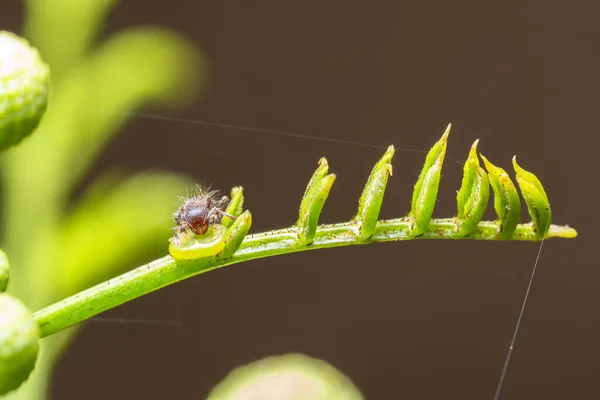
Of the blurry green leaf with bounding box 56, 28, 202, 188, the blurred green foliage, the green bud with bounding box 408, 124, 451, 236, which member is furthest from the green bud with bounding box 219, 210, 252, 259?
the blurry green leaf with bounding box 56, 28, 202, 188

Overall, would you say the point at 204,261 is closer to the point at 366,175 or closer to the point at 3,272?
the point at 3,272

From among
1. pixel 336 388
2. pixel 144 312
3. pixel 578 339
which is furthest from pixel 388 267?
pixel 336 388

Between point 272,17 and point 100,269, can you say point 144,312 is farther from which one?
point 100,269

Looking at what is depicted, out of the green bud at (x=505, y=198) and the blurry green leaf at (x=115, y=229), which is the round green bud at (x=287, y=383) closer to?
the green bud at (x=505, y=198)

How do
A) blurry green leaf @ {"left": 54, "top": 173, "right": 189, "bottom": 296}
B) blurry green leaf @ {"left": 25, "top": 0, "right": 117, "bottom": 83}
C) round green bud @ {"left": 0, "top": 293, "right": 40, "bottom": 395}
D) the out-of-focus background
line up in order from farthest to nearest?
the out-of-focus background, blurry green leaf @ {"left": 25, "top": 0, "right": 117, "bottom": 83}, blurry green leaf @ {"left": 54, "top": 173, "right": 189, "bottom": 296}, round green bud @ {"left": 0, "top": 293, "right": 40, "bottom": 395}

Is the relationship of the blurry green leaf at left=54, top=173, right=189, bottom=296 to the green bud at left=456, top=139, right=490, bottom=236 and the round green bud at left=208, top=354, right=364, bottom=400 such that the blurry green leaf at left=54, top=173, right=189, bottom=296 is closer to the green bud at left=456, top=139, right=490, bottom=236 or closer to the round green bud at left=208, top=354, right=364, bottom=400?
the round green bud at left=208, top=354, right=364, bottom=400

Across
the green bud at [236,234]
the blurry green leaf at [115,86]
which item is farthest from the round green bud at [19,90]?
the blurry green leaf at [115,86]

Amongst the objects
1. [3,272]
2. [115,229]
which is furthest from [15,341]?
[115,229]
